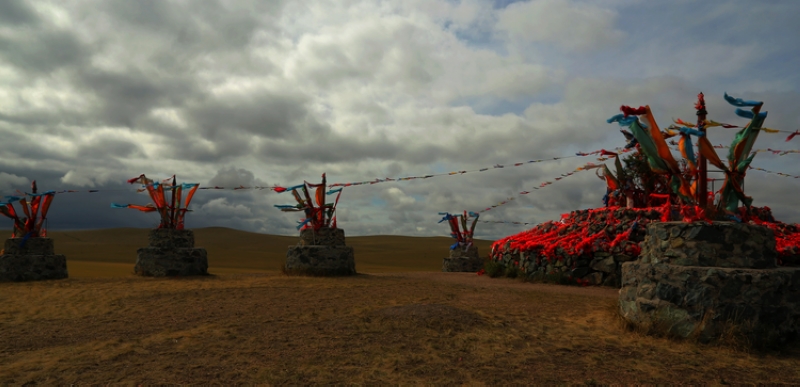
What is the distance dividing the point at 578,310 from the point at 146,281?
10416 millimetres

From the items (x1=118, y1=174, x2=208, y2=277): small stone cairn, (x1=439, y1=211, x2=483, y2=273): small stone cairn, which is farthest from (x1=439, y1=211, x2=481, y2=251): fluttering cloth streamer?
(x1=118, y1=174, x2=208, y2=277): small stone cairn

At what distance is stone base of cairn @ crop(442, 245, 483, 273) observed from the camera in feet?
66.9

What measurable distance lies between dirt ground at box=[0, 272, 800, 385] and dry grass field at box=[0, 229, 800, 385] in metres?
0.02

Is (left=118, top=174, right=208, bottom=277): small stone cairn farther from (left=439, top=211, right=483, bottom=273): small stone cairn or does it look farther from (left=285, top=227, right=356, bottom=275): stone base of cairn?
(left=439, top=211, right=483, bottom=273): small stone cairn

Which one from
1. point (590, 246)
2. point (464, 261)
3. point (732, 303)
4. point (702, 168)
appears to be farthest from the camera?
point (464, 261)

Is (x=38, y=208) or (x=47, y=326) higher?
(x=38, y=208)

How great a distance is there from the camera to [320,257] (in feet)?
45.6

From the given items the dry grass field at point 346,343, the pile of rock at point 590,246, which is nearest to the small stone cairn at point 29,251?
the dry grass field at point 346,343

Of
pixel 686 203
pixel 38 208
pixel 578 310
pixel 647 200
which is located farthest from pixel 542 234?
pixel 38 208

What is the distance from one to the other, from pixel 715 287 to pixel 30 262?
15.9 metres

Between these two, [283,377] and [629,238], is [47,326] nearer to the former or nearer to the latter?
[283,377]

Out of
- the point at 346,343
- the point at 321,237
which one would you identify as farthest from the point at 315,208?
the point at 346,343

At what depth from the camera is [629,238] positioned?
1204cm

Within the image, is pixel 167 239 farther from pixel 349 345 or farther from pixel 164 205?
pixel 349 345
